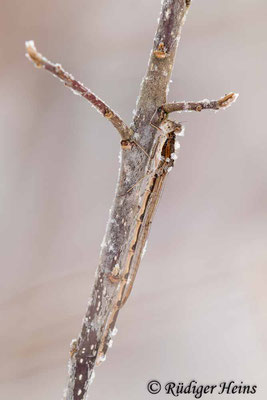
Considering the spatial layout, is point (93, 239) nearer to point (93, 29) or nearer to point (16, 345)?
point (16, 345)

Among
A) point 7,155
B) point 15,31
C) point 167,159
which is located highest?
point 15,31

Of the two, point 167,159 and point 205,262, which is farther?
point 205,262

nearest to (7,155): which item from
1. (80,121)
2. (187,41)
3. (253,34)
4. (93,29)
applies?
(80,121)
